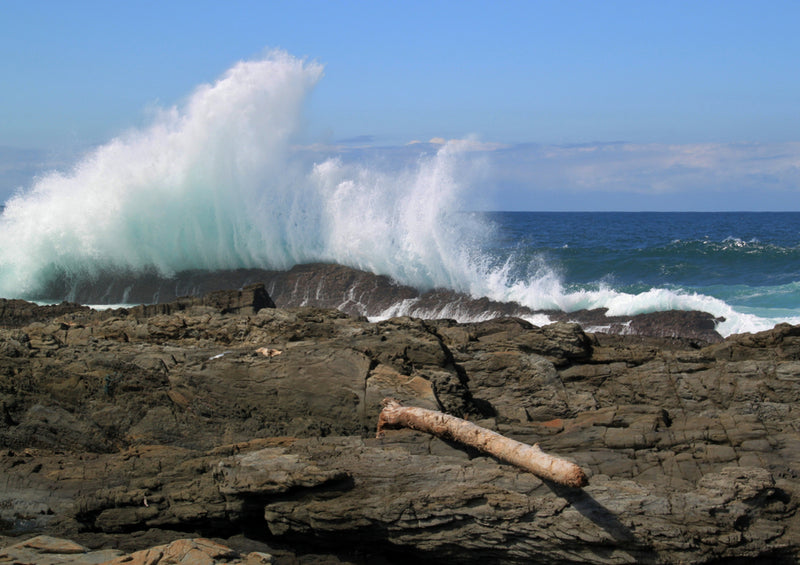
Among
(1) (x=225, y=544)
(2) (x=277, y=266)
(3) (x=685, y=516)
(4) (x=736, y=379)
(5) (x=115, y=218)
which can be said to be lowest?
(1) (x=225, y=544)

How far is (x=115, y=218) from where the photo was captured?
2220 cm

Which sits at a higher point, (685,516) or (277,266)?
(277,266)

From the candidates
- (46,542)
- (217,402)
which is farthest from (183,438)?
(46,542)

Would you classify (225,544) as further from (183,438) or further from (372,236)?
(372,236)

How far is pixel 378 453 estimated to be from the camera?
5430mm

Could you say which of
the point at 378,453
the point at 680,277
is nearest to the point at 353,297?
the point at 680,277

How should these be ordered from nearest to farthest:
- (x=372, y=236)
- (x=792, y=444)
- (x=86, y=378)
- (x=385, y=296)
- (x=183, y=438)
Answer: (x=792, y=444) → (x=183, y=438) → (x=86, y=378) → (x=385, y=296) → (x=372, y=236)

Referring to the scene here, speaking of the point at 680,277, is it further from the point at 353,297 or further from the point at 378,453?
the point at 378,453

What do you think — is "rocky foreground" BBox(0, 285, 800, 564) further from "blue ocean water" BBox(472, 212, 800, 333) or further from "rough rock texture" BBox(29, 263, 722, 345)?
"blue ocean water" BBox(472, 212, 800, 333)

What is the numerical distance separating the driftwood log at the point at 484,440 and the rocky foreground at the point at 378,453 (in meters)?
0.11

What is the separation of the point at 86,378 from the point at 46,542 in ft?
8.62

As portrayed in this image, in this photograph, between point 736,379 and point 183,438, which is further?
point 736,379

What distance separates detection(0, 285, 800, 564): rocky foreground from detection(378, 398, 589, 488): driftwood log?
0.35 feet

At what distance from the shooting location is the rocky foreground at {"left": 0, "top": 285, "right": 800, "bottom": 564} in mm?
A: 4746
